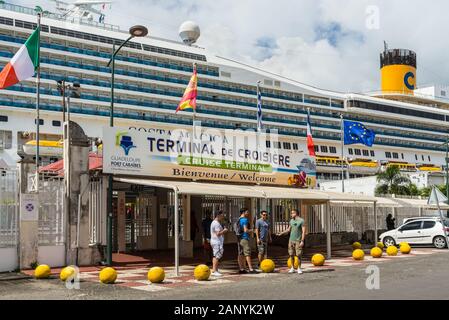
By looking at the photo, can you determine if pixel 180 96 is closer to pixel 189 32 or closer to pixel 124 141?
pixel 189 32

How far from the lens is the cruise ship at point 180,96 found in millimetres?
65938

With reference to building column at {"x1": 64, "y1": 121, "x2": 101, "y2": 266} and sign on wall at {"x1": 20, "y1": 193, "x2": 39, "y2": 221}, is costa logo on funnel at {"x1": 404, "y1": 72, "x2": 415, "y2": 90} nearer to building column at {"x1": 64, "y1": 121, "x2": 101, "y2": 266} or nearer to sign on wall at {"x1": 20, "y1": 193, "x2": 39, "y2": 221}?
building column at {"x1": 64, "y1": 121, "x2": 101, "y2": 266}

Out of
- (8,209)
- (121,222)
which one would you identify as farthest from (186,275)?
(121,222)

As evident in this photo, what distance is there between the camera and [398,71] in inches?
4326

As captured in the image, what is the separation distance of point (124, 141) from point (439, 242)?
14.7 meters

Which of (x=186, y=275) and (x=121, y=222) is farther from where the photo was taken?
(x=121, y=222)

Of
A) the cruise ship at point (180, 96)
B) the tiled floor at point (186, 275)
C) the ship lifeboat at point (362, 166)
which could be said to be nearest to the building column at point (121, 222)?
the tiled floor at point (186, 275)

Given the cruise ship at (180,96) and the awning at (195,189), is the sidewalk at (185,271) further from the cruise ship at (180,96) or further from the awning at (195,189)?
the cruise ship at (180,96)

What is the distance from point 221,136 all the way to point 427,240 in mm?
10735

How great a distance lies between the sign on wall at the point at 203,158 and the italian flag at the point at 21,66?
3.16m

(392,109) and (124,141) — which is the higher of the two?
(392,109)

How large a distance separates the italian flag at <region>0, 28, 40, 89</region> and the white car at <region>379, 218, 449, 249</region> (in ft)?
55.3
